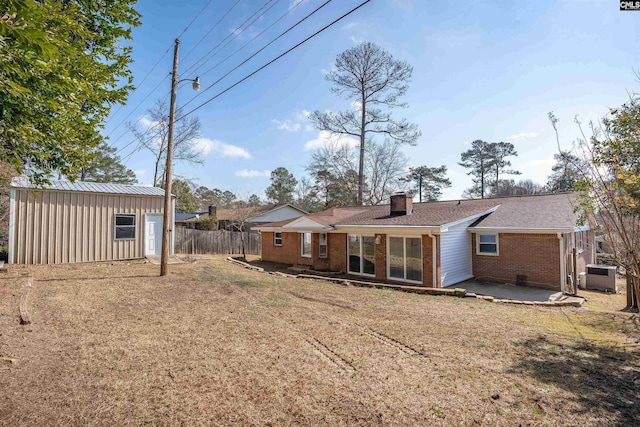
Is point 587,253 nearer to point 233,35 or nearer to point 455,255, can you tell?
point 455,255

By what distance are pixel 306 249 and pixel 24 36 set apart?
50.1 ft

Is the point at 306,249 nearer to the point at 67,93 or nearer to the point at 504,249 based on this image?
the point at 504,249

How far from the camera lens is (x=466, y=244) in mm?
12773

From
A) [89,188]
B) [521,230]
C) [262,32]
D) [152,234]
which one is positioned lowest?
[152,234]

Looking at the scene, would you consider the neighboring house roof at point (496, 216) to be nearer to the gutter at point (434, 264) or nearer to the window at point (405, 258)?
the gutter at point (434, 264)

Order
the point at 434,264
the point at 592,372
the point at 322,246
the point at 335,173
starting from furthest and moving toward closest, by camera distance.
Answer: the point at 335,173, the point at 322,246, the point at 434,264, the point at 592,372

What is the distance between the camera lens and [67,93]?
471cm

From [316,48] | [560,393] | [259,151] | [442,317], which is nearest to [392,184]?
[259,151]

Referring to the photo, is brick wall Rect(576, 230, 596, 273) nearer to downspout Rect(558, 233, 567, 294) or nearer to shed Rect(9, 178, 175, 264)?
downspout Rect(558, 233, 567, 294)

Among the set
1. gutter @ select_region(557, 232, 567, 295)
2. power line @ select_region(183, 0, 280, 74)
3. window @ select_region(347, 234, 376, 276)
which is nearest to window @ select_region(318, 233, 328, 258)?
window @ select_region(347, 234, 376, 276)

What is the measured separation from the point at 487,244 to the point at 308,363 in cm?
1075

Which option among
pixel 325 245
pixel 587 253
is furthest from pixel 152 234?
pixel 587 253

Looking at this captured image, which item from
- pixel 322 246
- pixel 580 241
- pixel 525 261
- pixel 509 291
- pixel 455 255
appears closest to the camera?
pixel 509 291

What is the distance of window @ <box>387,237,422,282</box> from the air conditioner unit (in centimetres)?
776
